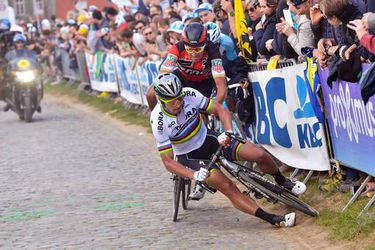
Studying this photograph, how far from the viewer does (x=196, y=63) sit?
35.9ft

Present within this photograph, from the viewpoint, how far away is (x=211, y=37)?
11.1m

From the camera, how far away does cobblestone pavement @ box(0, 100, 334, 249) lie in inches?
350

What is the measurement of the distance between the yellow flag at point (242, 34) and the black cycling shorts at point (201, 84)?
109cm

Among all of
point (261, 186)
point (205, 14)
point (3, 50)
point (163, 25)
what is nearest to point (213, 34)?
point (261, 186)

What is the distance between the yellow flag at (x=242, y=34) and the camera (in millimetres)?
12203

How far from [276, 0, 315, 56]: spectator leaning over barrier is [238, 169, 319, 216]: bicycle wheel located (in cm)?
149

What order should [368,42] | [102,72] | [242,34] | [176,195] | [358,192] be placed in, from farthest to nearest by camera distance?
[102,72] < [242,34] < [176,195] < [358,192] < [368,42]

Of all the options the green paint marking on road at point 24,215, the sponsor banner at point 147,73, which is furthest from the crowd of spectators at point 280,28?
the green paint marking on road at point 24,215

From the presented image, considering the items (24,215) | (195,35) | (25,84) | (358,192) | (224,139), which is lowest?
(25,84)

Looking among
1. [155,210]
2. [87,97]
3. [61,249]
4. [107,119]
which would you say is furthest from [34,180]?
[87,97]

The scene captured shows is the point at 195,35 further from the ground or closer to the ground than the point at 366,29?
closer to the ground

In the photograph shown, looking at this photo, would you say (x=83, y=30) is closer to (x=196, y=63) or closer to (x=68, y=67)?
(x=68, y=67)

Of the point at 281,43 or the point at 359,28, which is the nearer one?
the point at 359,28

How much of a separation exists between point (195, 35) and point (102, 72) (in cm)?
1508
